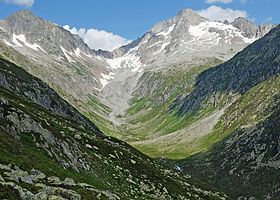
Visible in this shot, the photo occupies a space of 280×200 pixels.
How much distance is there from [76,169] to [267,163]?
13192 cm

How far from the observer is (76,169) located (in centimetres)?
5909

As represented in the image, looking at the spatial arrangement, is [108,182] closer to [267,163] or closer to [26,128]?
[26,128]

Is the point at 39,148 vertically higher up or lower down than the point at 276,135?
lower down

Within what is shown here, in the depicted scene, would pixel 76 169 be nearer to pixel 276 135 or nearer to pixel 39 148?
pixel 39 148

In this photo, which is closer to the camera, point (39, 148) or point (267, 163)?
point (39, 148)

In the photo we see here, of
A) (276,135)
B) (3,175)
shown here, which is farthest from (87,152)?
(276,135)

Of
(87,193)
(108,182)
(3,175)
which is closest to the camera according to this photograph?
(3,175)

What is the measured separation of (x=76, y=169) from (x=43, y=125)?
8.98 m

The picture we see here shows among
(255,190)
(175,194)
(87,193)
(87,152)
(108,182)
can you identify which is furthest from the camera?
(255,190)

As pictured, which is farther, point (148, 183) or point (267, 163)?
point (267, 163)

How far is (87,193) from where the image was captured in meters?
41.2

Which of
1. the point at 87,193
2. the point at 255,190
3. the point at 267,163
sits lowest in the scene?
the point at 87,193

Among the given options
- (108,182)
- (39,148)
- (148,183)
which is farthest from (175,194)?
(39,148)

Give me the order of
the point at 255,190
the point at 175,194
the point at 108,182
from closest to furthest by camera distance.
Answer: the point at 108,182 → the point at 175,194 → the point at 255,190
